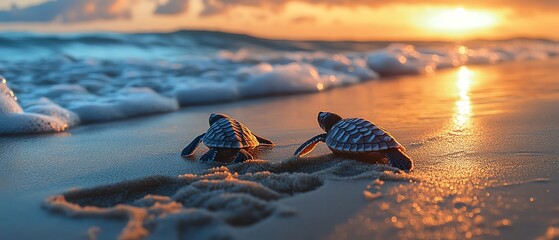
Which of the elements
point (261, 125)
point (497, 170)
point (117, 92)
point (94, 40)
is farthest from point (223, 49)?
point (497, 170)

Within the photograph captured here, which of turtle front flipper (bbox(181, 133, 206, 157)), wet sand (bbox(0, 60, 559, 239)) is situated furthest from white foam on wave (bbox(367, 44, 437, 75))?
turtle front flipper (bbox(181, 133, 206, 157))

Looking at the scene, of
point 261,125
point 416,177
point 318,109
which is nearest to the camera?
point 416,177

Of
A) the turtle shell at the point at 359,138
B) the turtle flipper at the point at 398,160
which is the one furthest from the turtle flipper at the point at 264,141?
the turtle flipper at the point at 398,160

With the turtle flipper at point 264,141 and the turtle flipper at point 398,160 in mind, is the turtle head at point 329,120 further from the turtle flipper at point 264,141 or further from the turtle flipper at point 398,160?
the turtle flipper at point 398,160

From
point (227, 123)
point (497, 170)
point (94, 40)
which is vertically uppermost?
point (94, 40)

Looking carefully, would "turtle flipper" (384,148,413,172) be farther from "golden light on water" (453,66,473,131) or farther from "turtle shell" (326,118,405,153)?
"golden light on water" (453,66,473,131)

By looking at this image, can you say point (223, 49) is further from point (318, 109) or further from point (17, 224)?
point (17, 224)
